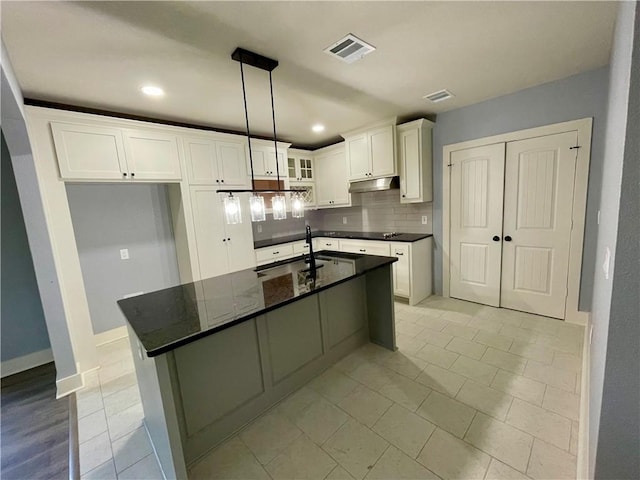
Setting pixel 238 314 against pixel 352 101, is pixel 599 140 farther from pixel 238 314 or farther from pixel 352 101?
pixel 238 314

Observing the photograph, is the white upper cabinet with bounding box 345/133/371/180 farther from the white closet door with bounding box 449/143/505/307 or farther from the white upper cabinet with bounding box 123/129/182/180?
the white upper cabinet with bounding box 123/129/182/180

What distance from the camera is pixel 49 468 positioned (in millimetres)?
1661

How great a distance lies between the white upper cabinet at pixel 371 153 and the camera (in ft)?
12.1

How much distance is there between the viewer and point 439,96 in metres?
2.93

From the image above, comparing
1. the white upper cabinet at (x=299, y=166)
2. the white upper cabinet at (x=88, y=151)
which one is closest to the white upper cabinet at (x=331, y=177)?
the white upper cabinet at (x=299, y=166)

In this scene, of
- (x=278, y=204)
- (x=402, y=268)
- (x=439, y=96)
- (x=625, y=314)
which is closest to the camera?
(x=625, y=314)

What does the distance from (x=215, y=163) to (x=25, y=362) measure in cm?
Result: 287

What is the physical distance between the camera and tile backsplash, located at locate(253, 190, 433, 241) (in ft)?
13.2

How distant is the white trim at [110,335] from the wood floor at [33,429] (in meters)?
0.51

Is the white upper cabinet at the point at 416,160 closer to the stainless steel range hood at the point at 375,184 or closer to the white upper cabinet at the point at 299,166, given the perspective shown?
the stainless steel range hood at the point at 375,184

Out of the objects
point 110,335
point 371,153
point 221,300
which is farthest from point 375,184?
point 110,335

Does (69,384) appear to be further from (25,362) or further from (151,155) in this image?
(151,155)

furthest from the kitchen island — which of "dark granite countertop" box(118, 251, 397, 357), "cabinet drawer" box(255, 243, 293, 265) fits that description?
"cabinet drawer" box(255, 243, 293, 265)

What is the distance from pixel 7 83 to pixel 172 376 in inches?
74.6
